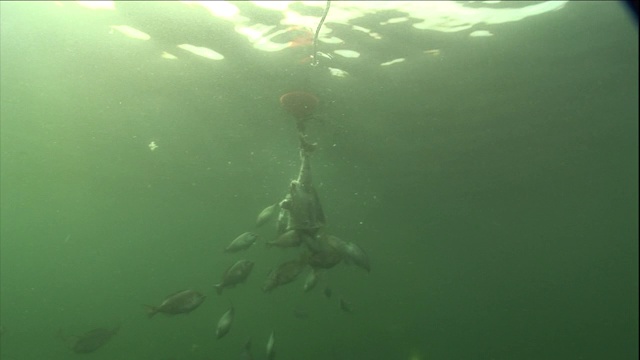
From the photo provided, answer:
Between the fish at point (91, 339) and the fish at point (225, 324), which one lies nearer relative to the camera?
the fish at point (225, 324)

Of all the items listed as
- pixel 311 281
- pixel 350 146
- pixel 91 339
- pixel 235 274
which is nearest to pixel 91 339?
pixel 91 339

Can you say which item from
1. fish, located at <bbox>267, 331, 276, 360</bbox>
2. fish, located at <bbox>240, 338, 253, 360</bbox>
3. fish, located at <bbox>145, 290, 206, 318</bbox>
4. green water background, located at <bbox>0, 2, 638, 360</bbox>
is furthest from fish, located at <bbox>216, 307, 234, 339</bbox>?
fish, located at <bbox>240, 338, 253, 360</bbox>

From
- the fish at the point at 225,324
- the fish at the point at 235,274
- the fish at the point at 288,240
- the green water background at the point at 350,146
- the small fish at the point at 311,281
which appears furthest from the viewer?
the green water background at the point at 350,146

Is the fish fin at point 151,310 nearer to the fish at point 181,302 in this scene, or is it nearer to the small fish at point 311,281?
the fish at point 181,302

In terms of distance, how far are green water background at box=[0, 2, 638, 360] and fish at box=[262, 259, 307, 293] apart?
7.06 feet

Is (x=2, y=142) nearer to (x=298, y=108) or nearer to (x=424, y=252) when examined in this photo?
(x=298, y=108)

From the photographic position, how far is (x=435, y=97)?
17.3 metres

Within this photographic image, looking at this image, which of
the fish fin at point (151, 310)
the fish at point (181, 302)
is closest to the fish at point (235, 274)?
the fish at point (181, 302)

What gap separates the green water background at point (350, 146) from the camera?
13.7 metres

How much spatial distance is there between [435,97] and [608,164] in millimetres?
18183

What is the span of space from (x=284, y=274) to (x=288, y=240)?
0.66m

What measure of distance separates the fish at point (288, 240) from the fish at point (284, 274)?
0.36 meters

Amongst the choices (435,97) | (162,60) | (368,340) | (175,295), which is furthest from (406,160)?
(368,340)

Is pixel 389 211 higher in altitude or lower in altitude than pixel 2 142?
lower
